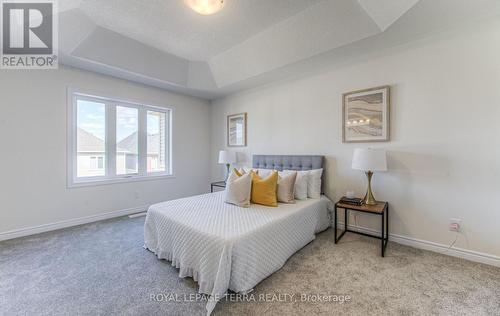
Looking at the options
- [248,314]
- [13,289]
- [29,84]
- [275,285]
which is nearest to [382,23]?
[275,285]

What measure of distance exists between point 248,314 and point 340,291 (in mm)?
797

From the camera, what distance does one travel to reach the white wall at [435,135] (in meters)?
2.08

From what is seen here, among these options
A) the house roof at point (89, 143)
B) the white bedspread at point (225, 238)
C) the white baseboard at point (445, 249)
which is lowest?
the white baseboard at point (445, 249)

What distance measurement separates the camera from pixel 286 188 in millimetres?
2646

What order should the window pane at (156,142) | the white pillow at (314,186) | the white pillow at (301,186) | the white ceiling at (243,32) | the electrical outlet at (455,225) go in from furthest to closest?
the window pane at (156,142), the white pillow at (314,186), the white pillow at (301,186), the electrical outlet at (455,225), the white ceiling at (243,32)

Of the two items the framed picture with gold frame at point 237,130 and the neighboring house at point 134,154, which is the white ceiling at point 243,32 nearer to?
the framed picture with gold frame at point 237,130

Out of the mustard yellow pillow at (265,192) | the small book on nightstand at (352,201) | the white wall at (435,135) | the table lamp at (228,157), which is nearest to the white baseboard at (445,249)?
the white wall at (435,135)

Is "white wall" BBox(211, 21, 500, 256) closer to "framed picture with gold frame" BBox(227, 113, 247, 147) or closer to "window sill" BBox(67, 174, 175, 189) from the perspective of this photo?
"framed picture with gold frame" BBox(227, 113, 247, 147)

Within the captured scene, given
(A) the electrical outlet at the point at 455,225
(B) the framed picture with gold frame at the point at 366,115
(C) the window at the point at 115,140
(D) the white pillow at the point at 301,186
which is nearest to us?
(A) the electrical outlet at the point at 455,225

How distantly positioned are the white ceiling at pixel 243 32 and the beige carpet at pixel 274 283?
7.92 ft

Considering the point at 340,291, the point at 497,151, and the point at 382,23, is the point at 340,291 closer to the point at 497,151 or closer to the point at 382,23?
the point at 497,151

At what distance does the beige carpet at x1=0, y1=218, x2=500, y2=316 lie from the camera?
1.52m

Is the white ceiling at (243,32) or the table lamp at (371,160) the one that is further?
the table lamp at (371,160)

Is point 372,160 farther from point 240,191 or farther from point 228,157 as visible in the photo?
point 228,157
